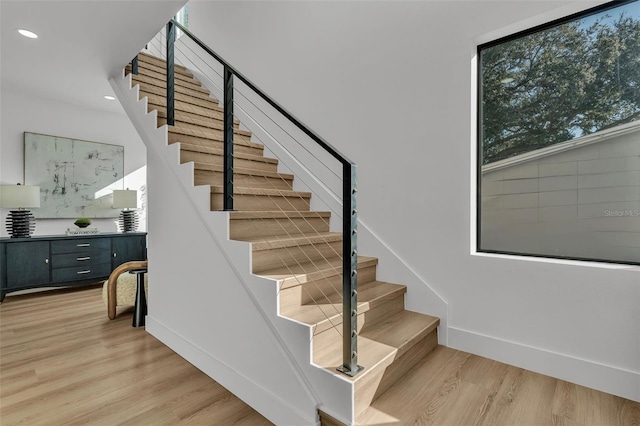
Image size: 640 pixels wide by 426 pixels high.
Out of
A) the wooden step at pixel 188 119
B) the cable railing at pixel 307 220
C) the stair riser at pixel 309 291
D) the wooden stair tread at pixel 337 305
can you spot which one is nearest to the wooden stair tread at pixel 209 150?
the cable railing at pixel 307 220

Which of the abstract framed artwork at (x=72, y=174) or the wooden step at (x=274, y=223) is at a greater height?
the abstract framed artwork at (x=72, y=174)

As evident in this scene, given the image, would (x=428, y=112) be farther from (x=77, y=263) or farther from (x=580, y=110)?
(x=77, y=263)

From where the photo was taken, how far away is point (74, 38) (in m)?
2.67

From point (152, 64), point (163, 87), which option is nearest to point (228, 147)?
point (163, 87)

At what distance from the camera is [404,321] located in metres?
2.21

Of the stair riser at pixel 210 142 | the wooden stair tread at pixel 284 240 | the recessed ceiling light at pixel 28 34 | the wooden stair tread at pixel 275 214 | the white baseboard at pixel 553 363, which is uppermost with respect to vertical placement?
the recessed ceiling light at pixel 28 34

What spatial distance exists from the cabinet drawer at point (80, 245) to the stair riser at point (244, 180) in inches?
114

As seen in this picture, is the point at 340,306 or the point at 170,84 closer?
the point at 340,306

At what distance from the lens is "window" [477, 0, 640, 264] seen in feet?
6.11

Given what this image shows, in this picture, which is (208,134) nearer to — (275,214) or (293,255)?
(275,214)

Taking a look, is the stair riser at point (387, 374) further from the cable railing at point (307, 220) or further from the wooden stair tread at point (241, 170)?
the wooden stair tread at point (241, 170)

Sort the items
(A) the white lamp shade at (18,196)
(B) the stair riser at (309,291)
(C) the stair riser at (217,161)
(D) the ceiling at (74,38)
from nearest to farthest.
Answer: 1. (B) the stair riser at (309,291)
2. (D) the ceiling at (74,38)
3. (C) the stair riser at (217,161)
4. (A) the white lamp shade at (18,196)

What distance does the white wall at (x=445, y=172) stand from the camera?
182cm

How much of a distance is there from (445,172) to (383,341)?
122cm
